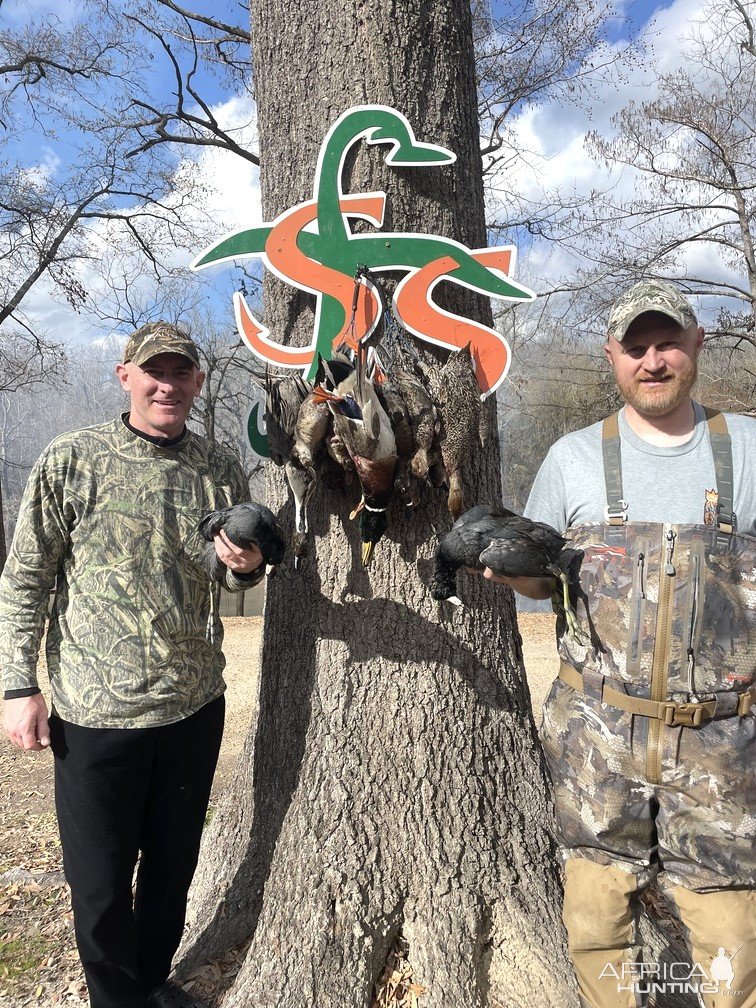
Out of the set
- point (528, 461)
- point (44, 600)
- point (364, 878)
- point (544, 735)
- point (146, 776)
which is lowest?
point (364, 878)

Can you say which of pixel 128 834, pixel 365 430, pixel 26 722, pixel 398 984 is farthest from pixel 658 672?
pixel 26 722

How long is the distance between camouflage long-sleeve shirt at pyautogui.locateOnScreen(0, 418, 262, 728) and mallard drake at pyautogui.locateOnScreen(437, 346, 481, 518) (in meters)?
0.86

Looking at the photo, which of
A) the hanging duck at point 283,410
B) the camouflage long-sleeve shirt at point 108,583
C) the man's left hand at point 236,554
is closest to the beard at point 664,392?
the hanging duck at point 283,410

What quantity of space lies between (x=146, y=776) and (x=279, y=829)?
732 mm

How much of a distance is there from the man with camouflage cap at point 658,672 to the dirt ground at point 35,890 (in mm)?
1779

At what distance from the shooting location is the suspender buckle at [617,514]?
219 cm

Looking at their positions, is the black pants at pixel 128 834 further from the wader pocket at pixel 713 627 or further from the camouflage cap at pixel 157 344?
the wader pocket at pixel 713 627

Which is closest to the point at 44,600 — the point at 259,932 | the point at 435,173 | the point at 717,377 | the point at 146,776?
the point at 146,776

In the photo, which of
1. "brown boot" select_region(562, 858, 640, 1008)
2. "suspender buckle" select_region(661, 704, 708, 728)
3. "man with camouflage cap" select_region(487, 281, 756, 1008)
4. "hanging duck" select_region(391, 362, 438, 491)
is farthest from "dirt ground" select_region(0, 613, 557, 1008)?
"hanging duck" select_region(391, 362, 438, 491)

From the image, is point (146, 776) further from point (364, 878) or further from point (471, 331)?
point (471, 331)

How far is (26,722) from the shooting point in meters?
2.40

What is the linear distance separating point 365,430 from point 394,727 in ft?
4.02

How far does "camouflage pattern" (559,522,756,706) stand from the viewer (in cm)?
209

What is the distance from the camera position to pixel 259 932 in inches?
109
